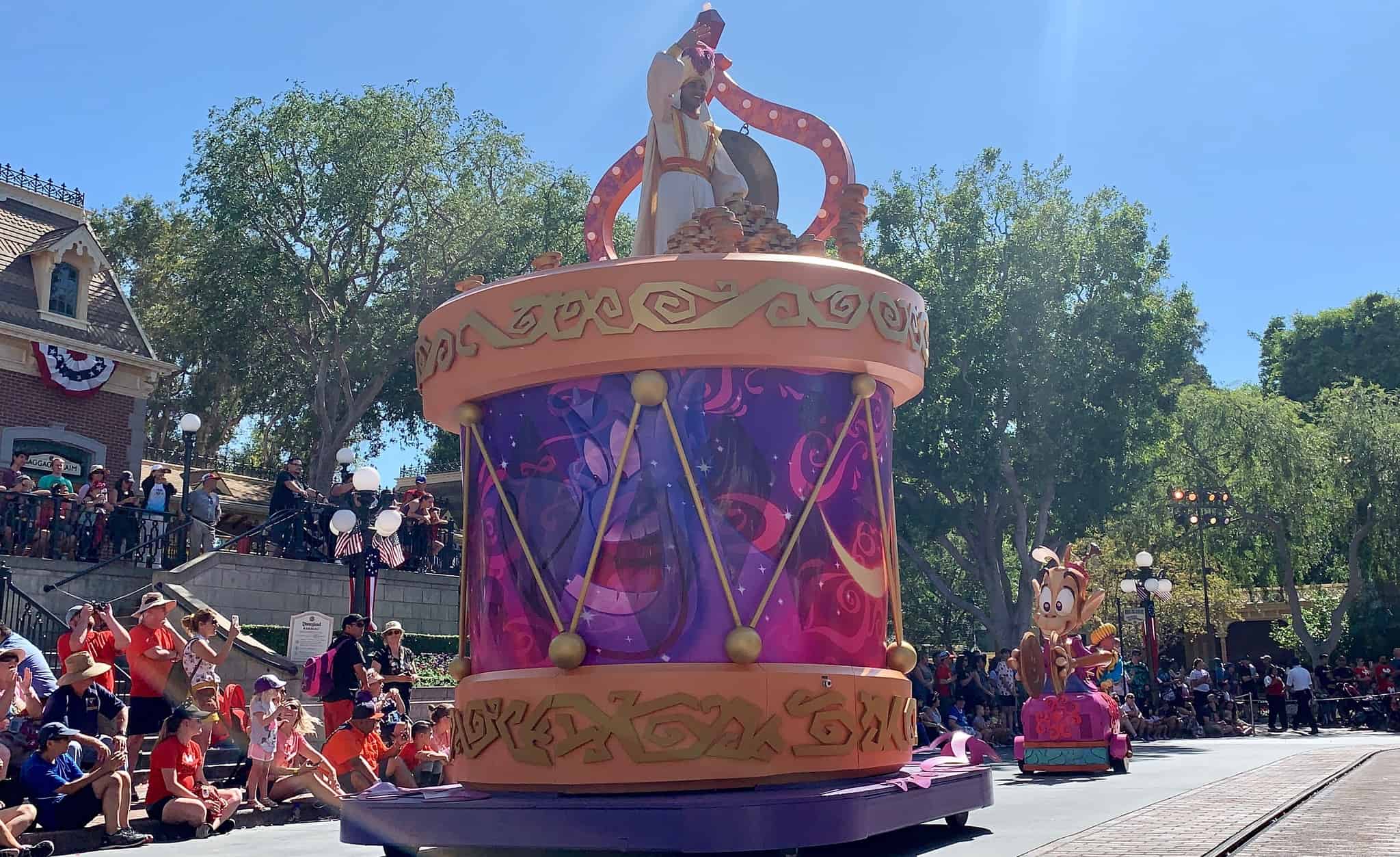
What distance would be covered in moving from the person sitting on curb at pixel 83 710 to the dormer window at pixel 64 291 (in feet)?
60.1

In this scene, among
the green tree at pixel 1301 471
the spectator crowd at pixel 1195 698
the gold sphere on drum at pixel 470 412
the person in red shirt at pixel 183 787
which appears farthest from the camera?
the green tree at pixel 1301 471

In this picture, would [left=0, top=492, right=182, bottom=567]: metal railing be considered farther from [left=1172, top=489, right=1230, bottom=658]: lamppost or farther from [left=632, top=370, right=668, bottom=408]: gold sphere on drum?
[left=1172, top=489, right=1230, bottom=658]: lamppost

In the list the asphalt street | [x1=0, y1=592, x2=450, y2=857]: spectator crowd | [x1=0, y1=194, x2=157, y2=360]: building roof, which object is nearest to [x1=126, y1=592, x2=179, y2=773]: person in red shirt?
[x1=0, y1=592, x2=450, y2=857]: spectator crowd

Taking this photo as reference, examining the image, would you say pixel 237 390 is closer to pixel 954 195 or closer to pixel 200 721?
pixel 954 195

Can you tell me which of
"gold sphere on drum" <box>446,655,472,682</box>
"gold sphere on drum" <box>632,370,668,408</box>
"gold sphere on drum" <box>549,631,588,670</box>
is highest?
"gold sphere on drum" <box>632,370,668,408</box>

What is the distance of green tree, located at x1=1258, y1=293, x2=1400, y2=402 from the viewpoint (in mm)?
56781

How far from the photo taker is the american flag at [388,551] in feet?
50.6

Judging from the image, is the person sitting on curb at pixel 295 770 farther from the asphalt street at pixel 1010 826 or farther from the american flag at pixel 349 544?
the american flag at pixel 349 544

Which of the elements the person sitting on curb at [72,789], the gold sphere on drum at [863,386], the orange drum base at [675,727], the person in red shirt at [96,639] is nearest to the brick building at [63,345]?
the person in red shirt at [96,639]

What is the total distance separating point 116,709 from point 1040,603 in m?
10.5

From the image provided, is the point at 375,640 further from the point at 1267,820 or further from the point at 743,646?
the point at 1267,820

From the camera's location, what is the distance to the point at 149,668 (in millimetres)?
10953

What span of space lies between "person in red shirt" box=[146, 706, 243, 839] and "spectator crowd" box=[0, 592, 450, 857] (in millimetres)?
11

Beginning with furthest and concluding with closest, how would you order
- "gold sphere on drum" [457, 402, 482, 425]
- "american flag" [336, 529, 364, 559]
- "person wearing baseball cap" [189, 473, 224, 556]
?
"person wearing baseball cap" [189, 473, 224, 556], "american flag" [336, 529, 364, 559], "gold sphere on drum" [457, 402, 482, 425]
